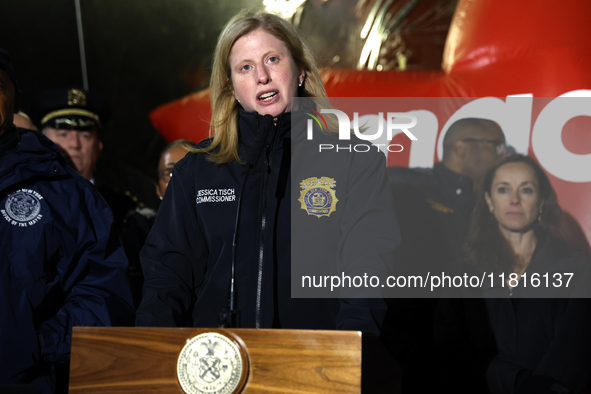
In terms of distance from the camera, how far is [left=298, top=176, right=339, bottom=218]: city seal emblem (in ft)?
4.48

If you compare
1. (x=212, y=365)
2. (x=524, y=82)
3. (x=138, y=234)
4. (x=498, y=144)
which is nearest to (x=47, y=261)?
(x=212, y=365)

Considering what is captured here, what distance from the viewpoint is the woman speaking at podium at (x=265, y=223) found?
1.29 metres

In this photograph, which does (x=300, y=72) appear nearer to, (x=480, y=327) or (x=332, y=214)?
(x=332, y=214)

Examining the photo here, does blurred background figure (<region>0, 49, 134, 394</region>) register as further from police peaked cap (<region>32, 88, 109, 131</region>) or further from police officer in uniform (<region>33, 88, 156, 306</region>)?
police peaked cap (<region>32, 88, 109, 131</region>)

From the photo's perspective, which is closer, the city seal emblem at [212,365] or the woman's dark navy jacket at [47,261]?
the city seal emblem at [212,365]

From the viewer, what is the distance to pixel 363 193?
137 centimetres

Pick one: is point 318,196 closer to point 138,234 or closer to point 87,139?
point 138,234

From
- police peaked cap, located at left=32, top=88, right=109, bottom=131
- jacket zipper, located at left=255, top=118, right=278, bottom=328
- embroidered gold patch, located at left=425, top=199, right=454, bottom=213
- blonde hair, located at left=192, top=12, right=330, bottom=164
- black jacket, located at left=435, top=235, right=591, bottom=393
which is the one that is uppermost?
police peaked cap, located at left=32, top=88, right=109, bottom=131

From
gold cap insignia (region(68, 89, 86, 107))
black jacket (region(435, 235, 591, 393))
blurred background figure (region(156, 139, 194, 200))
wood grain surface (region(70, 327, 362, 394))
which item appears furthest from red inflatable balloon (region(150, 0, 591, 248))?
wood grain surface (region(70, 327, 362, 394))

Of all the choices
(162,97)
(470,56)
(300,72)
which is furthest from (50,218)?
(162,97)

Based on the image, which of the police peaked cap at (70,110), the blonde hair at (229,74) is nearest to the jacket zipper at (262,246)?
the blonde hair at (229,74)

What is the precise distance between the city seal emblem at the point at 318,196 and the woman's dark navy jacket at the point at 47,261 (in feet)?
2.35

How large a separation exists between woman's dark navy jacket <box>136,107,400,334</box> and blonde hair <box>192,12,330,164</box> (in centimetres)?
9

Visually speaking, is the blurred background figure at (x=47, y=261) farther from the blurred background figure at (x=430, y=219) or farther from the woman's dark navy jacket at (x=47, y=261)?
the blurred background figure at (x=430, y=219)
